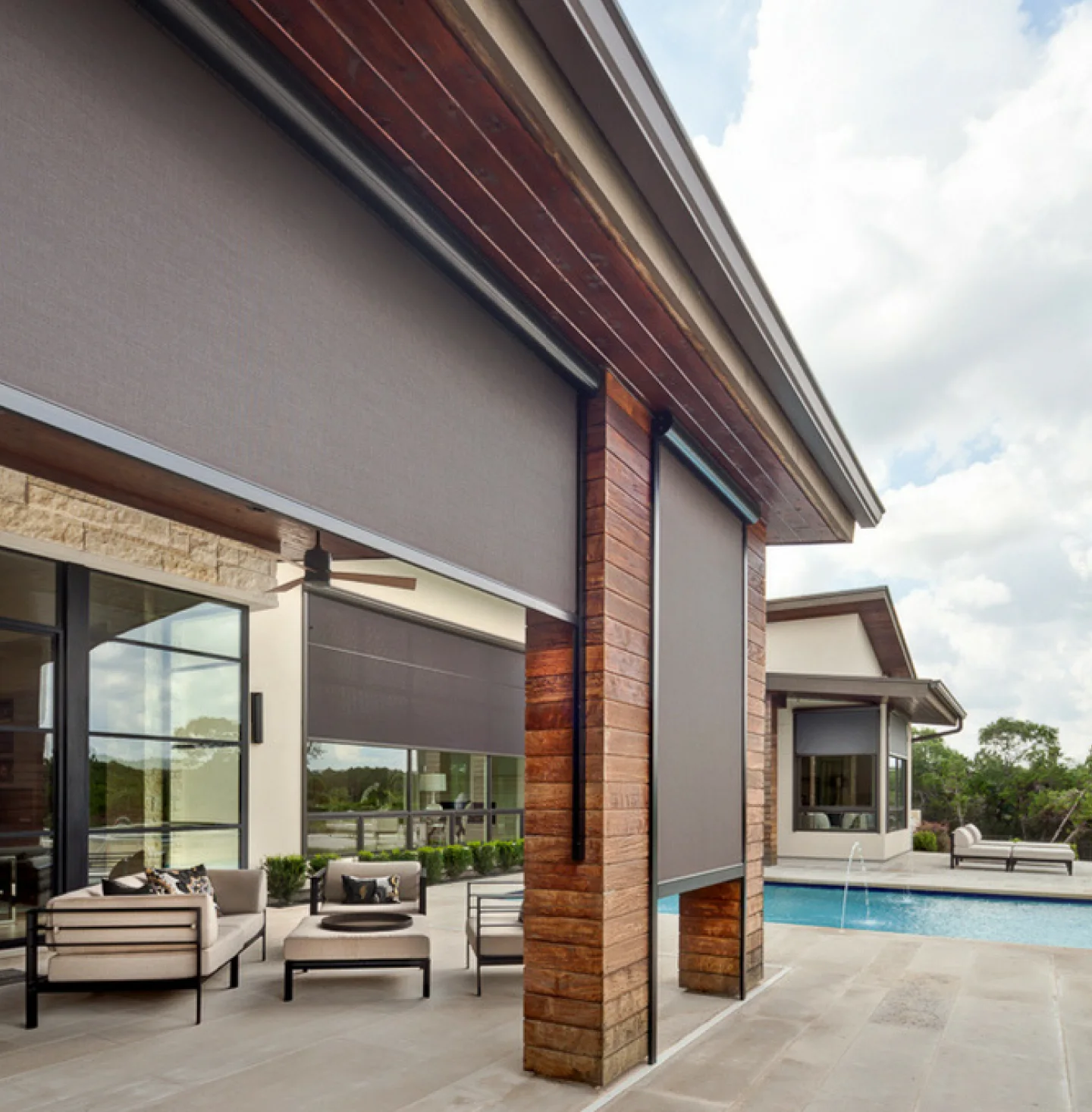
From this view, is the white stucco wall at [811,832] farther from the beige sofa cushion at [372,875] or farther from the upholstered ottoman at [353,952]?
the upholstered ottoman at [353,952]

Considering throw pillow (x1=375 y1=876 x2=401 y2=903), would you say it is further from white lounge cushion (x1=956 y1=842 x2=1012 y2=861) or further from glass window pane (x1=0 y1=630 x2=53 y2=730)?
white lounge cushion (x1=956 y1=842 x2=1012 y2=861)

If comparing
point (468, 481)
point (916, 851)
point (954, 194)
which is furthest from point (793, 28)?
point (468, 481)

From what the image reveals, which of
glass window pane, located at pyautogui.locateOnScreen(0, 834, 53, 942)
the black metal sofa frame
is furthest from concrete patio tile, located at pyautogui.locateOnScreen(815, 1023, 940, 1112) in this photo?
glass window pane, located at pyautogui.locateOnScreen(0, 834, 53, 942)

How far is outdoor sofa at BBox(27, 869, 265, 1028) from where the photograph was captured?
540cm

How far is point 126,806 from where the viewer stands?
915 centimetres

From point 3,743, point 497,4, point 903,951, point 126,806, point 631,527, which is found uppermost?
point 497,4

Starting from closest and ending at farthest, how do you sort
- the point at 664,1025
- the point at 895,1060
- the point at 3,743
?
the point at 895,1060 < the point at 664,1025 < the point at 3,743

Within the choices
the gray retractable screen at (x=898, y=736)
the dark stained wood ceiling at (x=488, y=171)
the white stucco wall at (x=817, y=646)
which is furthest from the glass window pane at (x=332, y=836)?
the gray retractable screen at (x=898, y=736)

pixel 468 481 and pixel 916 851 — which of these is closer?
pixel 468 481

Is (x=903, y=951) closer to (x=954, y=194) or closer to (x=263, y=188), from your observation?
(x=263, y=188)

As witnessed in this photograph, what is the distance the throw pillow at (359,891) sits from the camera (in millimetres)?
7504

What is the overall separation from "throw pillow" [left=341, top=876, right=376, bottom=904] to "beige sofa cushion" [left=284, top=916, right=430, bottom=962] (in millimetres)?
1430

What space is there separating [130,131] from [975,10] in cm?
1845

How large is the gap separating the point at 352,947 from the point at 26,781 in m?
3.48
